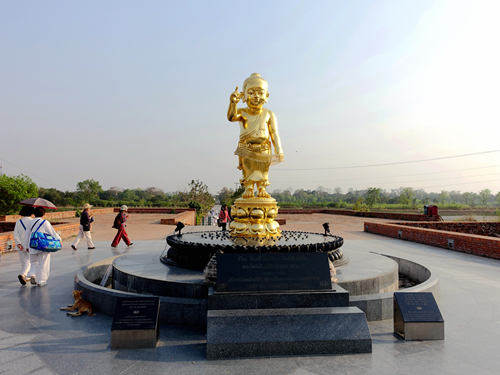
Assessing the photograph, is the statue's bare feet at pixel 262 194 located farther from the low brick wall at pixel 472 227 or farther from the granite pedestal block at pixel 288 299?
the low brick wall at pixel 472 227

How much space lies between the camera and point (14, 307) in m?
4.69

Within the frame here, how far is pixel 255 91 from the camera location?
603cm

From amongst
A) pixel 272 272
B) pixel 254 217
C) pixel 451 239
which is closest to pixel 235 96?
pixel 254 217

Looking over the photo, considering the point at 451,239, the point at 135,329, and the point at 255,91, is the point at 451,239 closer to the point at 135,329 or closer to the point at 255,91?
the point at 255,91

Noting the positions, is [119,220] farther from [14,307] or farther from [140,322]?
[140,322]

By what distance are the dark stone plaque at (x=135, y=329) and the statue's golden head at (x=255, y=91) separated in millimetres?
4118

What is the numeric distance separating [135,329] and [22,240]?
380 centimetres

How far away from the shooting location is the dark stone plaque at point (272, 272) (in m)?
3.86

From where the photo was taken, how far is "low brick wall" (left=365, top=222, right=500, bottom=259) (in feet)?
30.1

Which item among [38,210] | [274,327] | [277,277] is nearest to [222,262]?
[277,277]

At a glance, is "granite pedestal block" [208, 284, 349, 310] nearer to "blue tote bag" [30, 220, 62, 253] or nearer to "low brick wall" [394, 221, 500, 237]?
"blue tote bag" [30, 220, 62, 253]

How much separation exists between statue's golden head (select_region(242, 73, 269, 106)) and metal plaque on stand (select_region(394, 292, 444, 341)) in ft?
13.5

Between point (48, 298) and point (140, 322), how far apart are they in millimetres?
2748

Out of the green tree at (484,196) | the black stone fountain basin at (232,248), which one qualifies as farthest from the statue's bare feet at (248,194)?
the green tree at (484,196)
